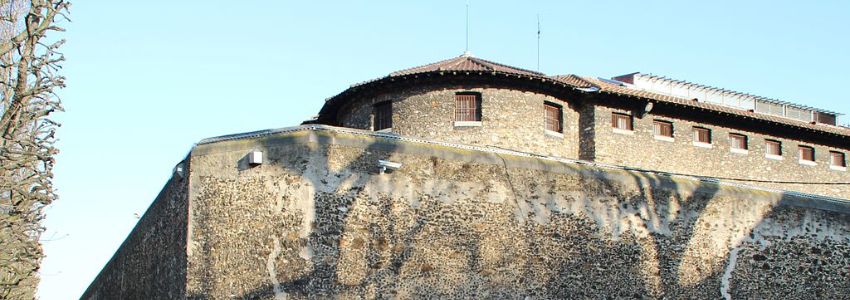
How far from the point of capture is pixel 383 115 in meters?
33.0

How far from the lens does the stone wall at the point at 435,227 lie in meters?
23.0

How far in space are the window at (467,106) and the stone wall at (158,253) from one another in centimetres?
923

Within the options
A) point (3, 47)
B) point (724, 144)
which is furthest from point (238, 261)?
point (724, 144)

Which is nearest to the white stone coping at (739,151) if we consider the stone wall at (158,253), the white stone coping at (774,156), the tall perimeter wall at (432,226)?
the white stone coping at (774,156)

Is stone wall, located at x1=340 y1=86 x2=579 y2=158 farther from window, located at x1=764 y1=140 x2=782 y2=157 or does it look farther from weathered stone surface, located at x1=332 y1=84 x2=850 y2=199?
window, located at x1=764 y1=140 x2=782 y2=157

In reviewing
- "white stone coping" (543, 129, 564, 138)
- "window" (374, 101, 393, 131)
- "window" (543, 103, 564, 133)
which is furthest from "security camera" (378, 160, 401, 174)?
"window" (543, 103, 564, 133)

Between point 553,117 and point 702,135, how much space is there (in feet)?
→ 19.8

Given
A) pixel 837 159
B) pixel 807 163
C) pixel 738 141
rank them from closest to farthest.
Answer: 1. pixel 738 141
2. pixel 807 163
3. pixel 837 159

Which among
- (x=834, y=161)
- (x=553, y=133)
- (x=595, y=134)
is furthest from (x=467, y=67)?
(x=834, y=161)

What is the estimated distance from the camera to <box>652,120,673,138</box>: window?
1391 inches

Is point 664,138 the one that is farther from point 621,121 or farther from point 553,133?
point 553,133

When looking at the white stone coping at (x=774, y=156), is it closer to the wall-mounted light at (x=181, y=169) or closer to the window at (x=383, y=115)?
Answer: the window at (x=383, y=115)

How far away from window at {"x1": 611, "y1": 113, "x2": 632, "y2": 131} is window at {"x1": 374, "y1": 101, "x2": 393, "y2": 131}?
23.2ft

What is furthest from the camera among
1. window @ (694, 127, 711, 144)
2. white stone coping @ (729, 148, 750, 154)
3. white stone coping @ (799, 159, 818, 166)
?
white stone coping @ (799, 159, 818, 166)
